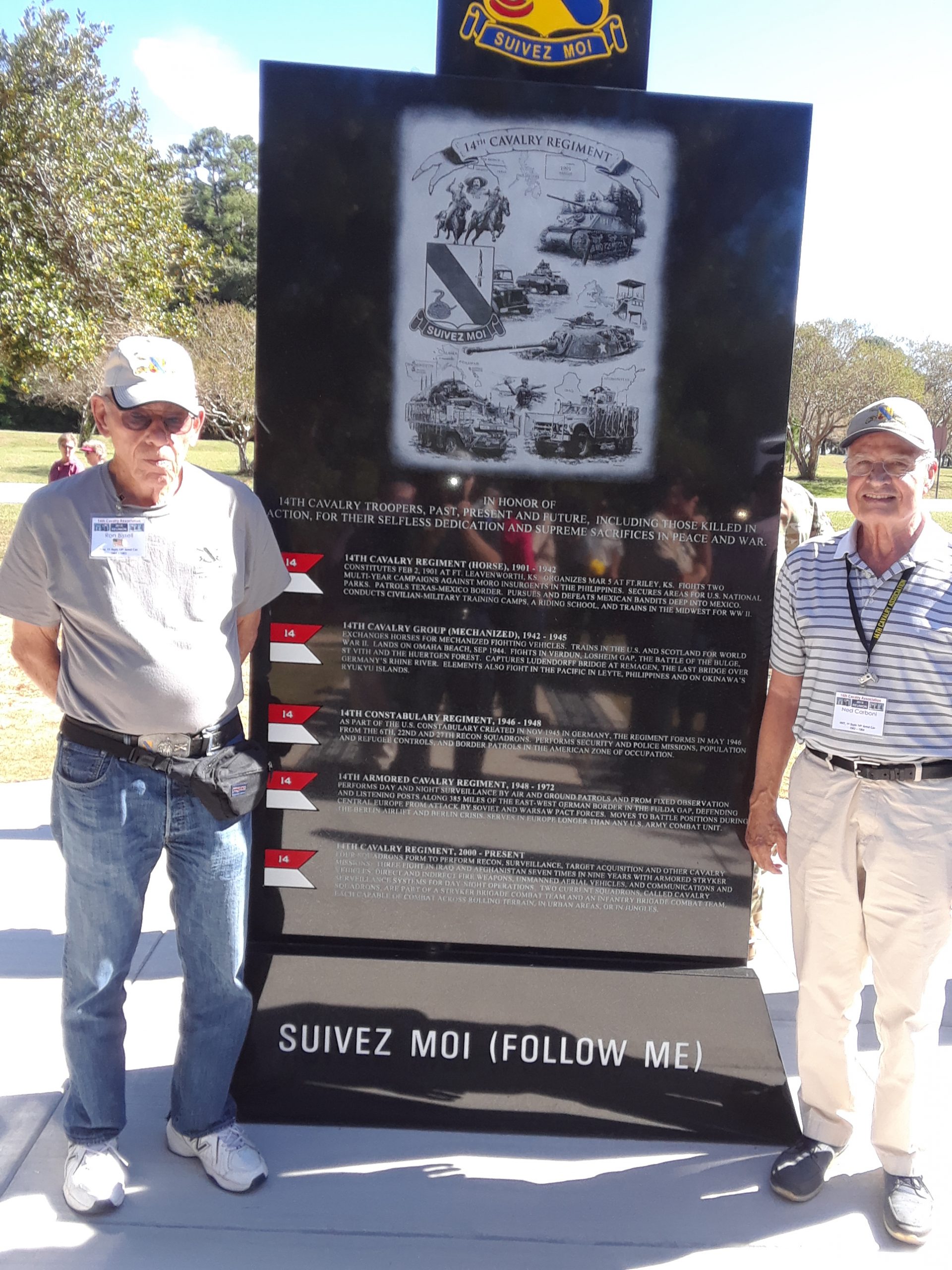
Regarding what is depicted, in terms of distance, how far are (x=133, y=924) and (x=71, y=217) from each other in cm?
1346

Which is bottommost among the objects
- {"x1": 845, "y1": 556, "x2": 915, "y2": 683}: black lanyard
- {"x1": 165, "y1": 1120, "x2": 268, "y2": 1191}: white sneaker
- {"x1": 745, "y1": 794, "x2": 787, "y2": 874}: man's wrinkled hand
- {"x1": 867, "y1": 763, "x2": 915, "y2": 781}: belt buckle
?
{"x1": 165, "y1": 1120, "x2": 268, "y2": 1191}: white sneaker

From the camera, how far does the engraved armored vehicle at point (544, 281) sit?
105 inches

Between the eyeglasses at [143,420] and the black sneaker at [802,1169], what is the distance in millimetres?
2433

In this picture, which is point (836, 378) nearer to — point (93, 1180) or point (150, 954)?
point (150, 954)

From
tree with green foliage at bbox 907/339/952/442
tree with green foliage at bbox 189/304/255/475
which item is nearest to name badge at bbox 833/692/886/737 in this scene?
tree with green foliage at bbox 189/304/255/475

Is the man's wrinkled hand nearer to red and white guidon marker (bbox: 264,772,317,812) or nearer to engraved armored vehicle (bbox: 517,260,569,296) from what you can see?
red and white guidon marker (bbox: 264,772,317,812)

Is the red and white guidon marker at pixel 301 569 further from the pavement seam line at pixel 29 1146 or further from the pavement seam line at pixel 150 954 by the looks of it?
the pavement seam line at pixel 150 954

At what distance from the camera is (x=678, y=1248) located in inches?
95.0

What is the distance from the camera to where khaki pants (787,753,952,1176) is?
2389 millimetres

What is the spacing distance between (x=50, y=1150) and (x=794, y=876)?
212 centimetres

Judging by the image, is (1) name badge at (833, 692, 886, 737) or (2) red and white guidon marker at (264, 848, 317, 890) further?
(2) red and white guidon marker at (264, 848, 317, 890)

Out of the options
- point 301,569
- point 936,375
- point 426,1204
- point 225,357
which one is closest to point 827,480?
point 936,375

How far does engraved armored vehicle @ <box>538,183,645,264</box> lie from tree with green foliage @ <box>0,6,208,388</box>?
36.9 ft

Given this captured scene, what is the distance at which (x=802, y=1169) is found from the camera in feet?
8.53
